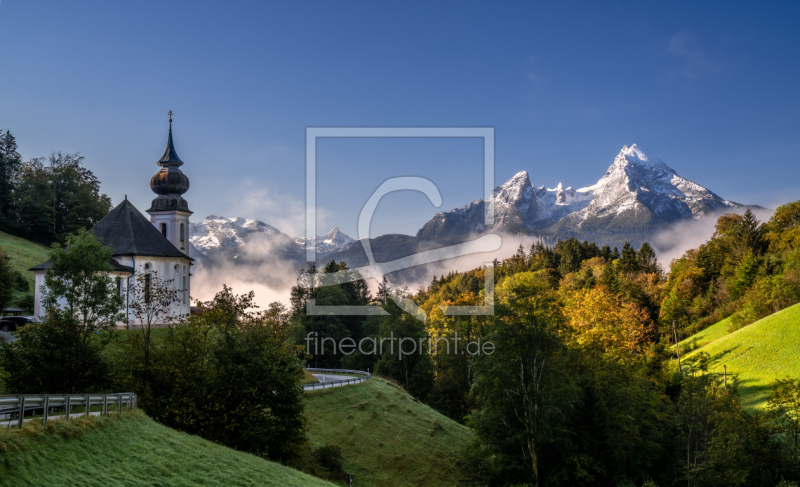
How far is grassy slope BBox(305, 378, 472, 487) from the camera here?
3385cm

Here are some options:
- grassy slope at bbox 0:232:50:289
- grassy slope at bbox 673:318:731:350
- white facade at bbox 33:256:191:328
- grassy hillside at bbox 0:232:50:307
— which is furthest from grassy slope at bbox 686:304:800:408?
grassy slope at bbox 0:232:50:289

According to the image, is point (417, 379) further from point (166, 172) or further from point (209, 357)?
point (166, 172)

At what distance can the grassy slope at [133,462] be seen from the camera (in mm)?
12860

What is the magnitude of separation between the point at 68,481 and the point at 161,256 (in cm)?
5052

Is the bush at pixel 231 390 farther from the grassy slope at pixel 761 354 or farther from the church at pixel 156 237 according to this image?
the grassy slope at pixel 761 354

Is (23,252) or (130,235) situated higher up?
(130,235)

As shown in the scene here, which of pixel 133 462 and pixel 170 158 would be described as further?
pixel 170 158

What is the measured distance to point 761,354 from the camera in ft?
171

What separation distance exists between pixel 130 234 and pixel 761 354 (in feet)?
209

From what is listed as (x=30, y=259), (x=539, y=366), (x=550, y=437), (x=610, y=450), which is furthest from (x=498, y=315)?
(x=30, y=259)

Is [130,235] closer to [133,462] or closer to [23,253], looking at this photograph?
[23,253]

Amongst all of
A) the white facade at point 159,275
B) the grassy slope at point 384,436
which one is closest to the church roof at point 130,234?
the white facade at point 159,275

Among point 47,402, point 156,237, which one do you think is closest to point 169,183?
point 156,237

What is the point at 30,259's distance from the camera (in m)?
72.6
